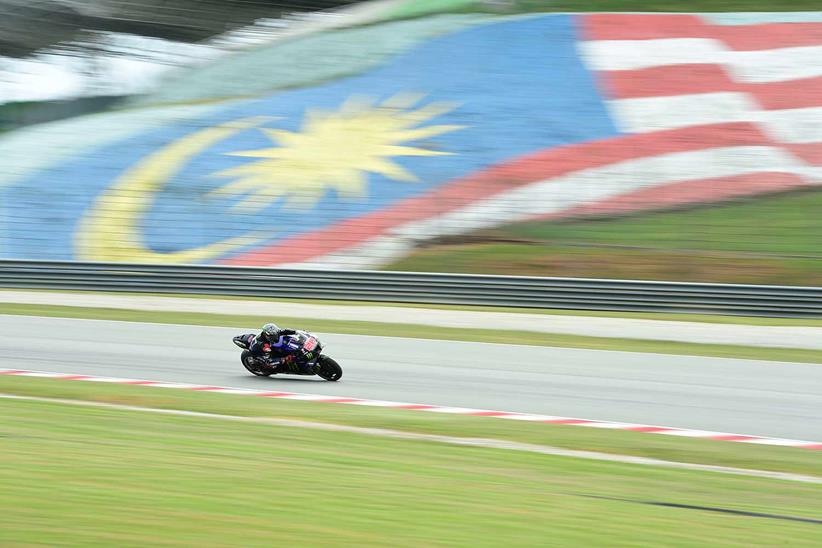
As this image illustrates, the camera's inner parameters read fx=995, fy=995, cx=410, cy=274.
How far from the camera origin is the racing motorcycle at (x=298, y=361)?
9.39m

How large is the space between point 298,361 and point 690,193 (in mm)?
13692

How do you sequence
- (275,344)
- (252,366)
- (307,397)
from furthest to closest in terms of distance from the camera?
1. (252,366)
2. (275,344)
3. (307,397)

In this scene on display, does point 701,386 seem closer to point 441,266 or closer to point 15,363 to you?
point 15,363

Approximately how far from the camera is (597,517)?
4633 millimetres

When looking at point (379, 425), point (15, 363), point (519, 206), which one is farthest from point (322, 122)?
point (379, 425)

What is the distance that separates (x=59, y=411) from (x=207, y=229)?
1352cm

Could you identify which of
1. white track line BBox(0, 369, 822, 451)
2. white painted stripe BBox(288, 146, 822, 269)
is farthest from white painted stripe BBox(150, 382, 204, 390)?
white painted stripe BBox(288, 146, 822, 269)

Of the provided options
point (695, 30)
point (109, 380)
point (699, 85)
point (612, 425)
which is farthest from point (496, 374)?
point (695, 30)

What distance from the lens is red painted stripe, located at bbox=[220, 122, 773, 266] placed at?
2031 cm

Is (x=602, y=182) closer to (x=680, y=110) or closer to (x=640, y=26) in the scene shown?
(x=680, y=110)

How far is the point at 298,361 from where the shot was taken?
945cm

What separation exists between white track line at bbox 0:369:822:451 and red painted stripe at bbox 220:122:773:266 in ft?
34.7

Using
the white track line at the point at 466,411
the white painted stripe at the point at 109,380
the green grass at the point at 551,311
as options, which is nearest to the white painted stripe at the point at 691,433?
the white track line at the point at 466,411

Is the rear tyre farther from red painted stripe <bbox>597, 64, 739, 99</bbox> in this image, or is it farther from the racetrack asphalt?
red painted stripe <bbox>597, 64, 739, 99</bbox>
